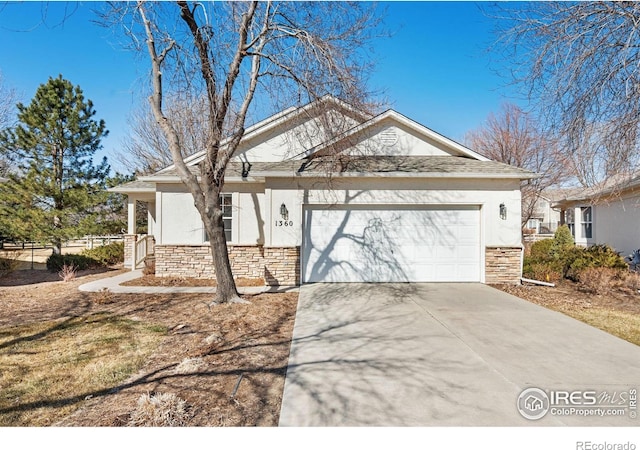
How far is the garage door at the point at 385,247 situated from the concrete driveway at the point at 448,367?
267cm

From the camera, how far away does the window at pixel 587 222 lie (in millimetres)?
16156

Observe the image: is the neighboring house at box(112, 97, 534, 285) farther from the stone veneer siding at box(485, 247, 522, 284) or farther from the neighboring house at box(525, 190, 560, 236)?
the neighboring house at box(525, 190, 560, 236)

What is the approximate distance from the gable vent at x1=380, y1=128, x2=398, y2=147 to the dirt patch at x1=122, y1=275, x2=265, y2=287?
6.32 metres

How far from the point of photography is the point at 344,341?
16.4 feet

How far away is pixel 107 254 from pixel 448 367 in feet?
50.1

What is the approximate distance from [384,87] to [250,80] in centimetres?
372

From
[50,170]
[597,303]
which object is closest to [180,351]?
[597,303]

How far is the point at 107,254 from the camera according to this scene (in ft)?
46.4

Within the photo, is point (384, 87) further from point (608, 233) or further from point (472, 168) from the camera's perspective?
point (608, 233)

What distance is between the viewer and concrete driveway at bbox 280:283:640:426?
3105 millimetres

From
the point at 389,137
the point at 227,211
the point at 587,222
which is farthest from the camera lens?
the point at 587,222

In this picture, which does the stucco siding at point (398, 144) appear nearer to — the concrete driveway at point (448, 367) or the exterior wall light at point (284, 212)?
the exterior wall light at point (284, 212)

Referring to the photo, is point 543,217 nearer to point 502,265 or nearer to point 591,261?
point 591,261

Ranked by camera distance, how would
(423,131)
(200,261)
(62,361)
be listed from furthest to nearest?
(423,131) → (200,261) → (62,361)
